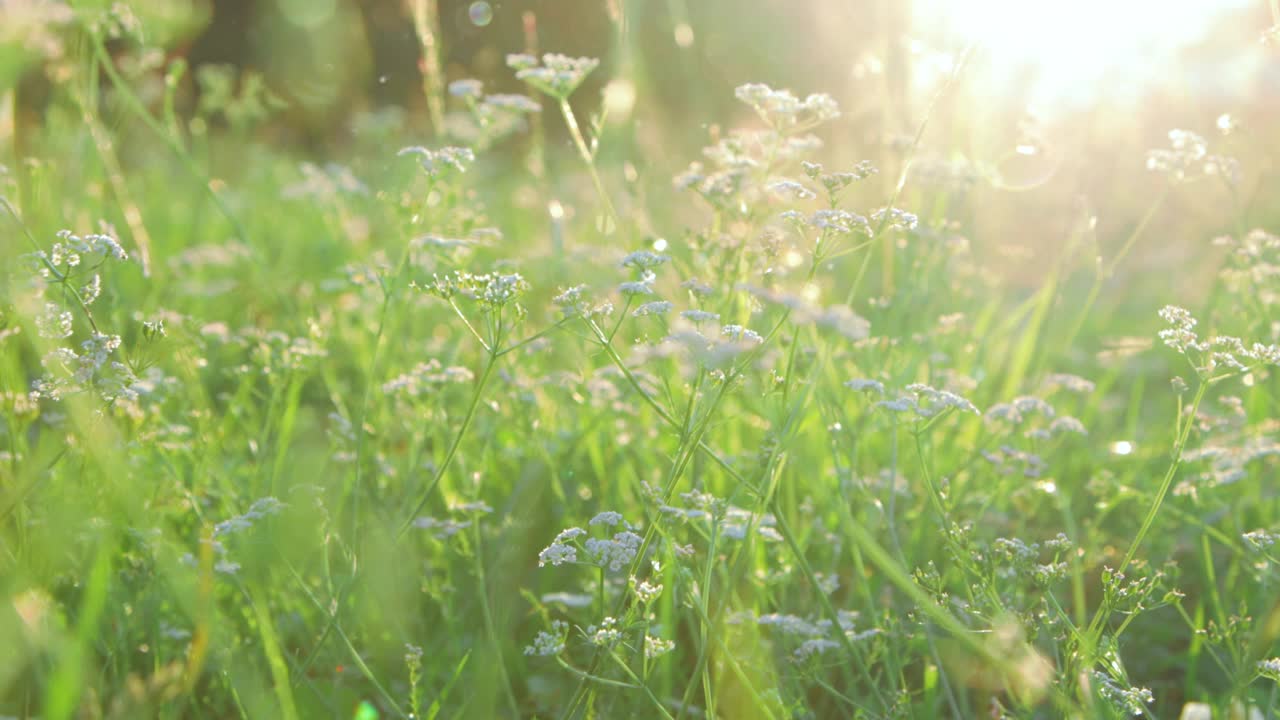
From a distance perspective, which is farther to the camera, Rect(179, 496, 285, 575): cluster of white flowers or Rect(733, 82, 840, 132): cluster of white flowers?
Rect(733, 82, 840, 132): cluster of white flowers

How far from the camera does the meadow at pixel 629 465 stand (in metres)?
2.06

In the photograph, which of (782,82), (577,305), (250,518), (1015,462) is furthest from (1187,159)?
(782,82)

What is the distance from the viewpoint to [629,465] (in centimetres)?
279

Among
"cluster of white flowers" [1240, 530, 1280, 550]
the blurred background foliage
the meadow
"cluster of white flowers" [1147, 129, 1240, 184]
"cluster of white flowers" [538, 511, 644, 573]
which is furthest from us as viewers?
the blurred background foliage

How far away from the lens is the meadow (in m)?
2.06

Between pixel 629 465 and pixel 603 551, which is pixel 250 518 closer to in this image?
pixel 603 551

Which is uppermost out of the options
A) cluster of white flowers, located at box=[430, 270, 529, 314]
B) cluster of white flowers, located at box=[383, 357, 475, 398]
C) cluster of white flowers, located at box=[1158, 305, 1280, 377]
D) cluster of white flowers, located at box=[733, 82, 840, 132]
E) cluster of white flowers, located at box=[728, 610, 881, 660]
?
cluster of white flowers, located at box=[733, 82, 840, 132]

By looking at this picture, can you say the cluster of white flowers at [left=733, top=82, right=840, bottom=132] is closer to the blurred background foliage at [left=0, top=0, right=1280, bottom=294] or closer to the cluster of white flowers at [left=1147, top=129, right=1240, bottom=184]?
the blurred background foliage at [left=0, top=0, right=1280, bottom=294]

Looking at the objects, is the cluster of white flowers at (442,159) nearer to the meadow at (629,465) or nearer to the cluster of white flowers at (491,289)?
the meadow at (629,465)

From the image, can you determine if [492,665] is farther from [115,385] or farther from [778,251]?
[778,251]

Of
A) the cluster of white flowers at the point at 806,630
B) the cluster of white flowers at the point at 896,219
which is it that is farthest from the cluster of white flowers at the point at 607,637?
the cluster of white flowers at the point at 896,219

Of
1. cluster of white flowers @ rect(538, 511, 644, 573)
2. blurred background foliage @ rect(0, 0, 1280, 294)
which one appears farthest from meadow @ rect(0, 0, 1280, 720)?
blurred background foliage @ rect(0, 0, 1280, 294)

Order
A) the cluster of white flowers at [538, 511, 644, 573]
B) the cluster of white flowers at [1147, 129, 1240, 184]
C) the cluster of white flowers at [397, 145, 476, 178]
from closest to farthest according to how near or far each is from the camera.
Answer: the cluster of white flowers at [538, 511, 644, 573] → the cluster of white flowers at [397, 145, 476, 178] → the cluster of white flowers at [1147, 129, 1240, 184]

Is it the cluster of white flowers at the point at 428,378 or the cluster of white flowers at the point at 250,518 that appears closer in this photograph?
the cluster of white flowers at the point at 250,518
